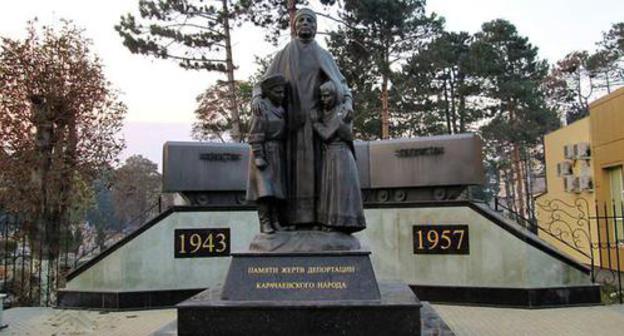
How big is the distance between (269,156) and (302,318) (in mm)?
1651

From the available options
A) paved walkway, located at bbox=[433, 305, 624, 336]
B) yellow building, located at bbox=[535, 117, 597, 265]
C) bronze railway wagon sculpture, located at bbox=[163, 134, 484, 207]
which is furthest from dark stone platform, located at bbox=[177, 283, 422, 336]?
yellow building, located at bbox=[535, 117, 597, 265]

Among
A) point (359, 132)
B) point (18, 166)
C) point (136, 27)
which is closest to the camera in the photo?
point (18, 166)

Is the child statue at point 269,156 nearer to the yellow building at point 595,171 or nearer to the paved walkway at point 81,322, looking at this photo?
the paved walkway at point 81,322

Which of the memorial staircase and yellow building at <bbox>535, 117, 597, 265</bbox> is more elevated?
yellow building at <bbox>535, 117, 597, 265</bbox>

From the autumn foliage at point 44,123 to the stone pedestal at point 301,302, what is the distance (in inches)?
304

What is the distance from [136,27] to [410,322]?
16.7 metres

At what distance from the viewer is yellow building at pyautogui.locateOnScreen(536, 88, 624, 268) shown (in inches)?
561

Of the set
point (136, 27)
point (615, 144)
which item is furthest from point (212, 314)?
point (136, 27)

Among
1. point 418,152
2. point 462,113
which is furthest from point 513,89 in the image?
point 418,152

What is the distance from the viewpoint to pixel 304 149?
217 inches

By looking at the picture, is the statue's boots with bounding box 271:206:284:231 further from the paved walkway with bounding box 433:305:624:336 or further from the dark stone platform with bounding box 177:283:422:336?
the paved walkway with bounding box 433:305:624:336

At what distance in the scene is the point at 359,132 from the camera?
2405 centimetres

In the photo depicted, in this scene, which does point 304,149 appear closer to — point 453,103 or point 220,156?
point 220,156

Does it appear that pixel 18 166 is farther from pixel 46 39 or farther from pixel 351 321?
pixel 351 321
